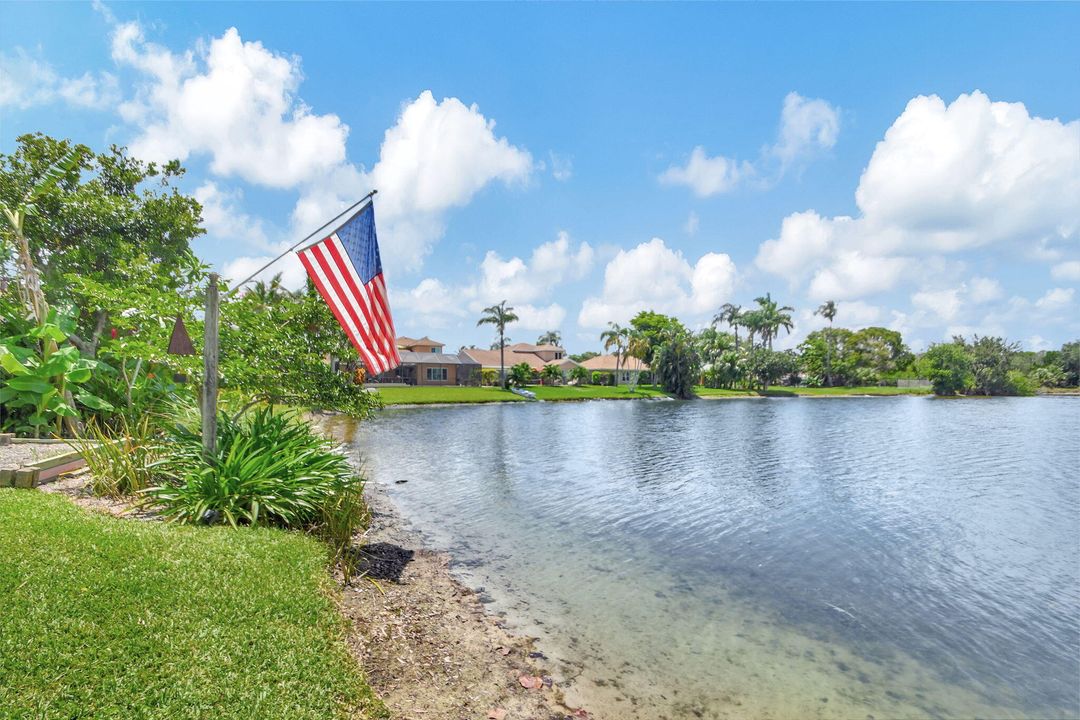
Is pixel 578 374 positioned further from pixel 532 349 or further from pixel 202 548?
pixel 202 548

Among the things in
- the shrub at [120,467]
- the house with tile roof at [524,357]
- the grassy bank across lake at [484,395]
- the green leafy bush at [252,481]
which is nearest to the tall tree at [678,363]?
the grassy bank across lake at [484,395]

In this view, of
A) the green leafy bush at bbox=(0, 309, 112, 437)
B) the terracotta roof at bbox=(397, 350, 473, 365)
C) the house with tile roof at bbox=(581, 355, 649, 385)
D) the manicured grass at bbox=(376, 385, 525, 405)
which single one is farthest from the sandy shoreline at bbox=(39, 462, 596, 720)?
the house with tile roof at bbox=(581, 355, 649, 385)

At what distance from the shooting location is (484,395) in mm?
61531

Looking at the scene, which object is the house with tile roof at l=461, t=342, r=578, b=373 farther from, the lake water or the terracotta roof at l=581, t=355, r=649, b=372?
the lake water

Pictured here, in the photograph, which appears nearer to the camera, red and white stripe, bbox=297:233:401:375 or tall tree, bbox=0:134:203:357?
red and white stripe, bbox=297:233:401:375

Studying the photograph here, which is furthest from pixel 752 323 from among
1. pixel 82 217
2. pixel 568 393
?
pixel 82 217

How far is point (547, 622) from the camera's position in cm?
759

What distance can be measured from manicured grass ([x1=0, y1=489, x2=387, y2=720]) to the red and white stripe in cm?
308

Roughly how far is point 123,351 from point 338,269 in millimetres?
6694

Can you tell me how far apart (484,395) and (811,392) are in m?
60.3

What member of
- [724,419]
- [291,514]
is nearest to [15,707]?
[291,514]

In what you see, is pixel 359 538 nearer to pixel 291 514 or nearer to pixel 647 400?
pixel 291 514

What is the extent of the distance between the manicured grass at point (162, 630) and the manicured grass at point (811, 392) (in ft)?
263

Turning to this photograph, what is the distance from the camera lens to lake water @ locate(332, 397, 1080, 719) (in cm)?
638
